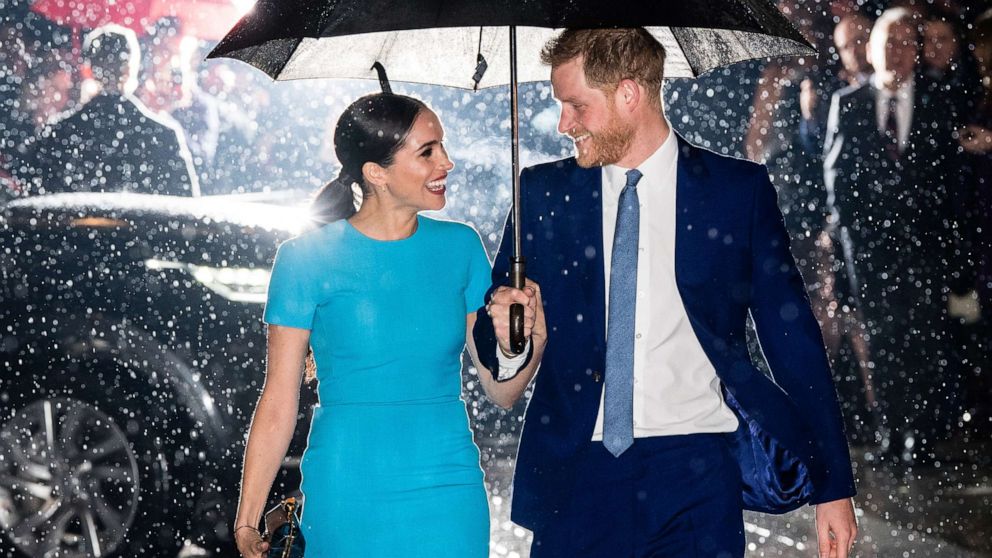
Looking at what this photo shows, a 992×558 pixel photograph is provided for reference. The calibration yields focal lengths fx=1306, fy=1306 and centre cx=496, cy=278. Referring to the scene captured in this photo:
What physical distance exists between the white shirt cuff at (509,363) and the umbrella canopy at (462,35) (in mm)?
849

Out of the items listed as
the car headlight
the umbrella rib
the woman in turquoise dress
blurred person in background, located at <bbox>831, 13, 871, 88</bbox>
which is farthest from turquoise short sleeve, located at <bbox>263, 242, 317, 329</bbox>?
blurred person in background, located at <bbox>831, 13, 871, 88</bbox>

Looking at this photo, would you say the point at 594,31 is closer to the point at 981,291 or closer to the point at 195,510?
the point at 195,510

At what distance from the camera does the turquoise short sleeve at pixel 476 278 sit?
3.68 m

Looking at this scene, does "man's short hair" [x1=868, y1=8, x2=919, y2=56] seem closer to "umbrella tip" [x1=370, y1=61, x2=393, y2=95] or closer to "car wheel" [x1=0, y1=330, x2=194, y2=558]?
"car wheel" [x1=0, y1=330, x2=194, y2=558]

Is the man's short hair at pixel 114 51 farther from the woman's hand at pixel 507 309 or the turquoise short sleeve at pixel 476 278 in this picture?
the woman's hand at pixel 507 309

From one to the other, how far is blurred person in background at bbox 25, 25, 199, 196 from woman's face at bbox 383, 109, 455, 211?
1014 centimetres

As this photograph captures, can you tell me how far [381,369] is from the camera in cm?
341

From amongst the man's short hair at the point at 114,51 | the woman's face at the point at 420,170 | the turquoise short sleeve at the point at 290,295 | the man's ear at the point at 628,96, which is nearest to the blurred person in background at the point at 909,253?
the man's ear at the point at 628,96

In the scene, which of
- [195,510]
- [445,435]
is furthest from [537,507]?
[195,510]

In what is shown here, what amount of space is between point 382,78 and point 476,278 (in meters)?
0.71

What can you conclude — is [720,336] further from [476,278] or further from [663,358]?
[476,278]

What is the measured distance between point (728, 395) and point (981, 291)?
Result: 25.4ft

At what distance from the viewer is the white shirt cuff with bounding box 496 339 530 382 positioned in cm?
338

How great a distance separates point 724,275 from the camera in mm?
3320
